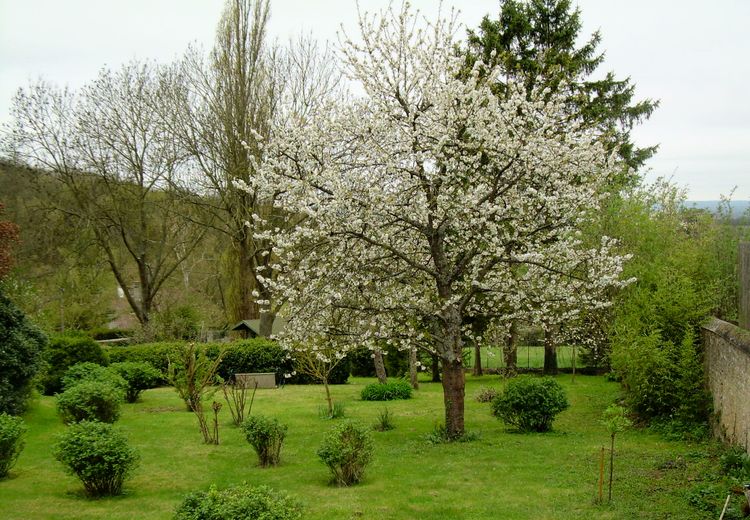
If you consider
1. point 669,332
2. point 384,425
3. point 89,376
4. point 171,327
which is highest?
point 171,327

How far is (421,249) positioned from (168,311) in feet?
68.6

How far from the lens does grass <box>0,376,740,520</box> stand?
28.0ft

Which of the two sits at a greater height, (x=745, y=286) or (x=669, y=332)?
(x=745, y=286)

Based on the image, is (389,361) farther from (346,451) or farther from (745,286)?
(745,286)

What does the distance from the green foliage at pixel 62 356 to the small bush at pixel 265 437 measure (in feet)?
34.4

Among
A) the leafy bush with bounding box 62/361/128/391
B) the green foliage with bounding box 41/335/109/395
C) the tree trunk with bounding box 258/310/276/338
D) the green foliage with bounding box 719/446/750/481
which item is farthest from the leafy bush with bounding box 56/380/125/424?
the tree trunk with bounding box 258/310/276/338

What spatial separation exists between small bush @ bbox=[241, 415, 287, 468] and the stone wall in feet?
23.4

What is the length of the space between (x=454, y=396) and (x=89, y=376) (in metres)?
9.54

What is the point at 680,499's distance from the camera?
8.38 m

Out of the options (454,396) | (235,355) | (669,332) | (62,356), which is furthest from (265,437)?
(235,355)

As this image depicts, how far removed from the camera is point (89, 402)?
45.8ft

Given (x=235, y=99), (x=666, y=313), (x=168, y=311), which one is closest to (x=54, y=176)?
(x=168, y=311)

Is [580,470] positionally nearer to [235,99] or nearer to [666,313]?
[666,313]

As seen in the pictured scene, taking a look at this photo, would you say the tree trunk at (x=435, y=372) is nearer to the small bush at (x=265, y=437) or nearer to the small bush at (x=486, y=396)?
the small bush at (x=486, y=396)
